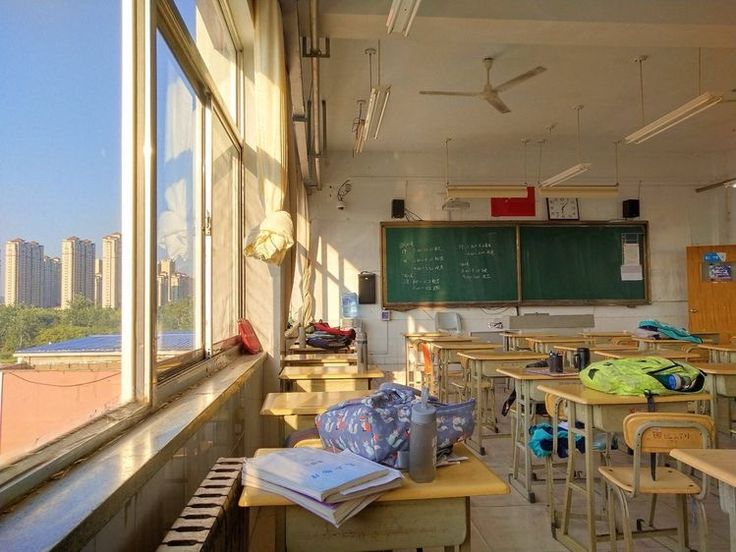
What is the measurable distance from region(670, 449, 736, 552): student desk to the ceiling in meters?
3.61

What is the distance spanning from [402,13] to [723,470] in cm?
298

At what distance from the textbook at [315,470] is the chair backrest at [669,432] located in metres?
1.36

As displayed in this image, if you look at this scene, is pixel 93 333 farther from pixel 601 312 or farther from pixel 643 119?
pixel 601 312

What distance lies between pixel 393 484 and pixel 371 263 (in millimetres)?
7576

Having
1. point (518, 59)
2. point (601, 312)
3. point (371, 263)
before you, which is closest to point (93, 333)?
point (518, 59)

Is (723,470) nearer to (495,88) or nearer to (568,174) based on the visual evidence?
(495,88)

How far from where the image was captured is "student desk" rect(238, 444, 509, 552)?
133cm

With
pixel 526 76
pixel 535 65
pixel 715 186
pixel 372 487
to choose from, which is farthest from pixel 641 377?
pixel 715 186

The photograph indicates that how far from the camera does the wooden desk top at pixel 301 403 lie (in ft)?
7.66

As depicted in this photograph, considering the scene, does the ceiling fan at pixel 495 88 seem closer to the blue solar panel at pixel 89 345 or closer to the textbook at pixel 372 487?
the blue solar panel at pixel 89 345

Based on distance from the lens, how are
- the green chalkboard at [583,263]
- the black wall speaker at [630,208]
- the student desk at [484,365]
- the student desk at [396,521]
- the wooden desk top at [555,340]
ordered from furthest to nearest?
the black wall speaker at [630,208] < the green chalkboard at [583,263] < the wooden desk top at [555,340] < the student desk at [484,365] < the student desk at [396,521]

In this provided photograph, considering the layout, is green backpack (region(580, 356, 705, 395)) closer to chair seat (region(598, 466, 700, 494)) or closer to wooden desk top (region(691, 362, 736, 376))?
chair seat (region(598, 466, 700, 494))

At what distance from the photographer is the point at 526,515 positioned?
3117mm

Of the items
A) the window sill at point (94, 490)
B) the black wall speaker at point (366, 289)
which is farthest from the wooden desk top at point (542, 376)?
the black wall speaker at point (366, 289)
